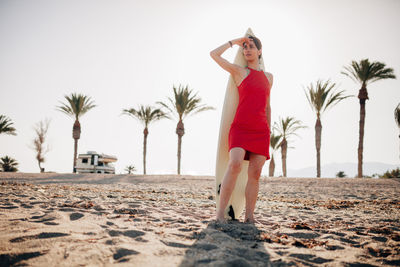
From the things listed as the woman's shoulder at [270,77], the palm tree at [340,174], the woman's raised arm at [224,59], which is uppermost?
the woman's raised arm at [224,59]

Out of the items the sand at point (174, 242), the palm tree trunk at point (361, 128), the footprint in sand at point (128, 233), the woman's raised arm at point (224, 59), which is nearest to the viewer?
the sand at point (174, 242)

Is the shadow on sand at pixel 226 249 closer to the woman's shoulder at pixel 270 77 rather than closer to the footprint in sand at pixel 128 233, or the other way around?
the footprint in sand at pixel 128 233

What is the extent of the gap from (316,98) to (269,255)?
1920cm

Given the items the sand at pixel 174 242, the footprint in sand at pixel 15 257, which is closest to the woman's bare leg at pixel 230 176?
the sand at pixel 174 242

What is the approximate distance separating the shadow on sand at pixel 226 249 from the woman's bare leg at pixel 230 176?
11.3 inches

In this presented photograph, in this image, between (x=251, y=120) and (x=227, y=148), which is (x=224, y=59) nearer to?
(x=251, y=120)

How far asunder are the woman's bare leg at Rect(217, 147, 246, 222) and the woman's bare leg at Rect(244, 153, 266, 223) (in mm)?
214

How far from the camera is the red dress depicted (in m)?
2.50

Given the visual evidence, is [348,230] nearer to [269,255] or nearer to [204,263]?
[269,255]

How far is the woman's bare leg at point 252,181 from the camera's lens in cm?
260

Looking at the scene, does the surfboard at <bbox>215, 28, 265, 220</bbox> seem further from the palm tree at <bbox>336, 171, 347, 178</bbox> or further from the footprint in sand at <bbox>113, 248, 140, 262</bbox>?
the palm tree at <bbox>336, 171, 347, 178</bbox>

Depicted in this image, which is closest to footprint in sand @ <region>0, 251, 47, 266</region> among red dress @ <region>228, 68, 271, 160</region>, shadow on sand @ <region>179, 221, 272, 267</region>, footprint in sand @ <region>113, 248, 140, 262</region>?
footprint in sand @ <region>113, 248, 140, 262</region>

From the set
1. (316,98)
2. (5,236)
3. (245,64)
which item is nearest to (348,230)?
(245,64)

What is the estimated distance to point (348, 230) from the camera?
2307mm
